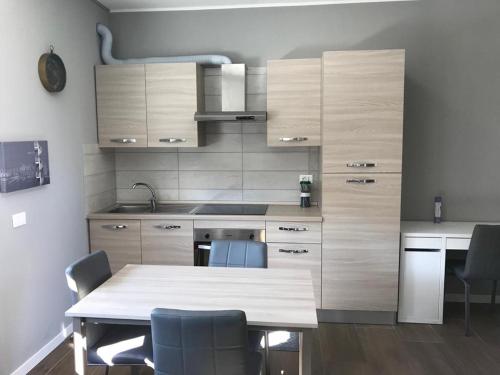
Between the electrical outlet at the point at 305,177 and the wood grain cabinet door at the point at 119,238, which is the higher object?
the electrical outlet at the point at 305,177

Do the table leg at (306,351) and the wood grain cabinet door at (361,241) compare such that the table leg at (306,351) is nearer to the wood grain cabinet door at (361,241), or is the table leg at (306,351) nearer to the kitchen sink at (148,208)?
the wood grain cabinet door at (361,241)

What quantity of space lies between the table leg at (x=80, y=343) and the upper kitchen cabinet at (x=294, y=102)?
2.19 m

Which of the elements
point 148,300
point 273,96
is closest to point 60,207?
point 148,300

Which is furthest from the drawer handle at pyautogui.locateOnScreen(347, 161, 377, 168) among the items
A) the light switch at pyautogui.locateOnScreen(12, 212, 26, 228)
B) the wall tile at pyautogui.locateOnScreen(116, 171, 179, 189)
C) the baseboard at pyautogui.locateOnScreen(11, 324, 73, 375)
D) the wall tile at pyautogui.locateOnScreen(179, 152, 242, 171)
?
the baseboard at pyautogui.locateOnScreen(11, 324, 73, 375)

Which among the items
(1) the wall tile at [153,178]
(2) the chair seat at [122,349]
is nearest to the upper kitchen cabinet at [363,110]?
(1) the wall tile at [153,178]

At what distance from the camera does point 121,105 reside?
3.76m

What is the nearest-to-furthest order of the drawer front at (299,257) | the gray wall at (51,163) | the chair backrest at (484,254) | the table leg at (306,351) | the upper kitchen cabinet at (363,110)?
1. the table leg at (306,351)
2. the gray wall at (51,163)
3. the chair backrest at (484,254)
4. the upper kitchen cabinet at (363,110)
5. the drawer front at (299,257)

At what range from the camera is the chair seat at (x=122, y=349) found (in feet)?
6.84

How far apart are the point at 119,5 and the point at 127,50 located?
1.31ft

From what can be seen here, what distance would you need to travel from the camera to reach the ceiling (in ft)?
12.3

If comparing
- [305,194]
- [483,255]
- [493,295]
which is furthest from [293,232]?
[493,295]

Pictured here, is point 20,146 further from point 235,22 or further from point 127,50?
point 235,22

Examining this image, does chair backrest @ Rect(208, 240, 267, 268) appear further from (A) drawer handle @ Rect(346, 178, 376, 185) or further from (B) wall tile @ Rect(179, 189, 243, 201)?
(B) wall tile @ Rect(179, 189, 243, 201)

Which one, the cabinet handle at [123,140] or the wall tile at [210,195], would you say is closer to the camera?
the cabinet handle at [123,140]
